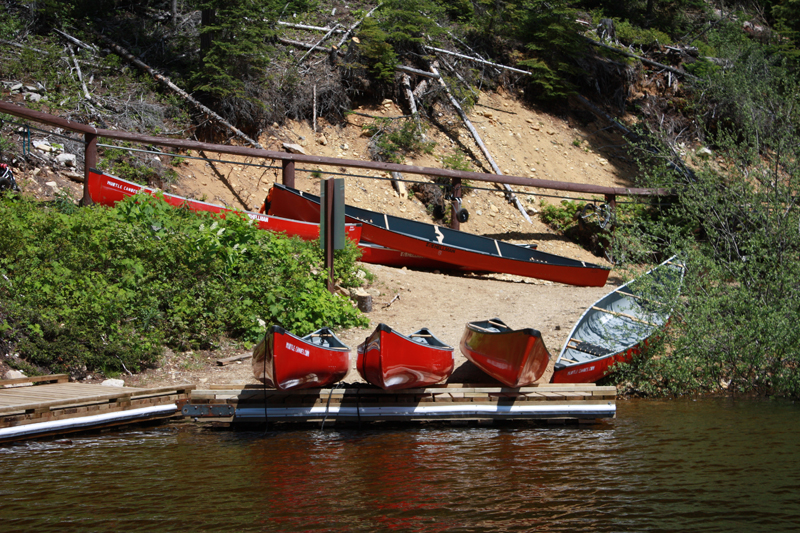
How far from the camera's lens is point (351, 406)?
6734mm

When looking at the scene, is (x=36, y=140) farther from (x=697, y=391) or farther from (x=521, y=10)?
(x=521, y=10)

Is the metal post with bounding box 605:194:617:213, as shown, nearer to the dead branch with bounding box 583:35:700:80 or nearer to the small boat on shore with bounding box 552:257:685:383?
the small boat on shore with bounding box 552:257:685:383

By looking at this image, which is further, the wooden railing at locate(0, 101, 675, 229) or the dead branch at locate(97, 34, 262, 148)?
the dead branch at locate(97, 34, 262, 148)

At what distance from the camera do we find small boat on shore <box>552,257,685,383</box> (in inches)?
328

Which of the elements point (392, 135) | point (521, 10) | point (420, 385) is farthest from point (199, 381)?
point (521, 10)

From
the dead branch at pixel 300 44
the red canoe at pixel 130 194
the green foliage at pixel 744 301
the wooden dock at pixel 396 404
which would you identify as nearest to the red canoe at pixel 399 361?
the wooden dock at pixel 396 404

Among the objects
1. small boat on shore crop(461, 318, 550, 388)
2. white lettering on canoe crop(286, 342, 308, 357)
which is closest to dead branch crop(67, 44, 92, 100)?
white lettering on canoe crop(286, 342, 308, 357)

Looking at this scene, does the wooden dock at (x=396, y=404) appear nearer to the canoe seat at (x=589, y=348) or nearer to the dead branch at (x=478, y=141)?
the canoe seat at (x=589, y=348)

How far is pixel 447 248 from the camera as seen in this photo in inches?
522

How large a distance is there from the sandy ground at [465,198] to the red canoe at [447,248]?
1.18ft

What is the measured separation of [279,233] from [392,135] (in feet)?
26.9

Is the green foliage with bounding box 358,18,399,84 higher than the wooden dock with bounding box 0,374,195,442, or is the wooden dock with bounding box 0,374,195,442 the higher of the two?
the green foliage with bounding box 358,18,399,84

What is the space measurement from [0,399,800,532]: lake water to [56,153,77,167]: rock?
27.9 feet

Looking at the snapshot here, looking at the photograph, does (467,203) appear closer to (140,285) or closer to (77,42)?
(140,285)
